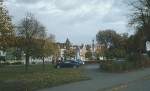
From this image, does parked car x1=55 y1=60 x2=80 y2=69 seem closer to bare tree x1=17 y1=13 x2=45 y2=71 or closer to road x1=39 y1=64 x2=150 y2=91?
bare tree x1=17 y1=13 x2=45 y2=71

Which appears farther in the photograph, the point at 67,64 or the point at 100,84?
the point at 67,64

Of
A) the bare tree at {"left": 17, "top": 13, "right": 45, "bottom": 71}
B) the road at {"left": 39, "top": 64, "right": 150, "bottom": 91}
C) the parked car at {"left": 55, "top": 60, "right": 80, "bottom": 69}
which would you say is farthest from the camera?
the parked car at {"left": 55, "top": 60, "right": 80, "bottom": 69}

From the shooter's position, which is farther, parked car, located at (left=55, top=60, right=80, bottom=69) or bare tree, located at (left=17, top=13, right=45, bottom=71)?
parked car, located at (left=55, top=60, right=80, bottom=69)

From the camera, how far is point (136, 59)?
65062 millimetres

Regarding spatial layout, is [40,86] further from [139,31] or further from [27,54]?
[139,31]

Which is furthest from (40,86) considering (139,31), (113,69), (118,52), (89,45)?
(89,45)

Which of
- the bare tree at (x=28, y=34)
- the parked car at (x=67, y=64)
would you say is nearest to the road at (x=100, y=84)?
the bare tree at (x=28, y=34)

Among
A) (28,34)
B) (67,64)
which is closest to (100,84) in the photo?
(28,34)

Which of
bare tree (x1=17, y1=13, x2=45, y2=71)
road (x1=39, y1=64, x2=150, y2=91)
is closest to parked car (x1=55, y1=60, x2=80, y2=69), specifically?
bare tree (x1=17, y1=13, x2=45, y2=71)

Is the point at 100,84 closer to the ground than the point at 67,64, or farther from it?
closer to the ground

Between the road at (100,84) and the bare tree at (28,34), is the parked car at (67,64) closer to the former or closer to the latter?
the bare tree at (28,34)

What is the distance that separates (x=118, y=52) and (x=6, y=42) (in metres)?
76.7

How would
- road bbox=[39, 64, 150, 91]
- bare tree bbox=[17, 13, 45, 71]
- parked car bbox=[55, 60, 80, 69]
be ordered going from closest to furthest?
road bbox=[39, 64, 150, 91] < bare tree bbox=[17, 13, 45, 71] < parked car bbox=[55, 60, 80, 69]

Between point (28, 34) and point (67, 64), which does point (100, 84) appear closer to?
point (28, 34)
